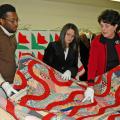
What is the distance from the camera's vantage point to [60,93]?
81.7 inches

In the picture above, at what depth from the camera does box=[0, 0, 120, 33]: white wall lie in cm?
493

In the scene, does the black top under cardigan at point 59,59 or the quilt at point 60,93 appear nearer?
→ the quilt at point 60,93

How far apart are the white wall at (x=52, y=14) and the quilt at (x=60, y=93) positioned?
277cm

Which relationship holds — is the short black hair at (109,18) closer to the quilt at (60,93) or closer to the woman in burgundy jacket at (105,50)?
the woman in burgundy jacket at (105,50)

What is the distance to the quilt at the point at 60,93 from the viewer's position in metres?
1.80

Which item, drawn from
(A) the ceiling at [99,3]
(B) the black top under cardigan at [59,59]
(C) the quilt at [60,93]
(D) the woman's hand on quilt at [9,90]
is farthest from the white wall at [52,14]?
(D) the woman's hand on quilt at [9,90]

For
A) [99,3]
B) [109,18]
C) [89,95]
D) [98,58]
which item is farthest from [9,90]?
[99,3]

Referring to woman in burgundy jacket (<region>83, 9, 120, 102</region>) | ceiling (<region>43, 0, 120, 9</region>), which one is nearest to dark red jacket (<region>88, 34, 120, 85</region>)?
woman in burgundy jacket (<region>83, 9, 120, 102</region>)

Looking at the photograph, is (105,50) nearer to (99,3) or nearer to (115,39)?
(115,39)

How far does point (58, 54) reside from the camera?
2.62 meters

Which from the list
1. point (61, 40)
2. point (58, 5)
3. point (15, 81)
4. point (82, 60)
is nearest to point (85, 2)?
point (58, 5)

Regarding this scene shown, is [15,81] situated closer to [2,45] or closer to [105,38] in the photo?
[2,45]

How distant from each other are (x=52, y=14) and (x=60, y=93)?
343 cm

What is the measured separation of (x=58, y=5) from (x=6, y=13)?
10.6ft
